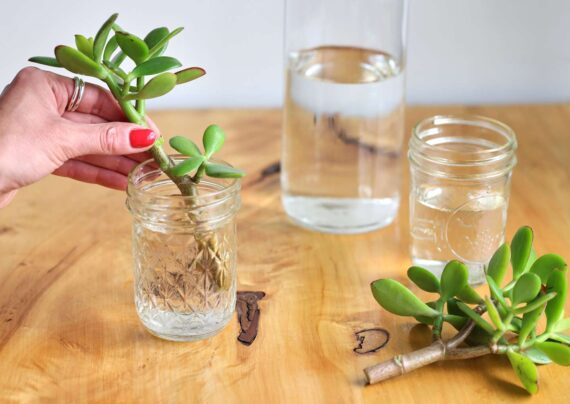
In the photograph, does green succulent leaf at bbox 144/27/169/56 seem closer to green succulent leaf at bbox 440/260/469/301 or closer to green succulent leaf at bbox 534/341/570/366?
green succulent leaf at bbox 440/260/469/301

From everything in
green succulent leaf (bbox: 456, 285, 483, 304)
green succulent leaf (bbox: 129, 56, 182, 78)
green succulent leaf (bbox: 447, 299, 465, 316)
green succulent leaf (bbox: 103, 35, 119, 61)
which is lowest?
green succulent leaf (bbox: 447, 299, 465, 316)

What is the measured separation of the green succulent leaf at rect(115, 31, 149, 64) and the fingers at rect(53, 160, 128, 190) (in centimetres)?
26

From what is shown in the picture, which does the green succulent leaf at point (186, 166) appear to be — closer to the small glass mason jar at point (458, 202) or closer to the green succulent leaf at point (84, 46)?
the green succulent leaf at point (84, 46)

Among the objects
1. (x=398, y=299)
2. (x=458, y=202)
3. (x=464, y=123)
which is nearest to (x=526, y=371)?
(x=398, y=299)

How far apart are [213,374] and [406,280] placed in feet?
0.92

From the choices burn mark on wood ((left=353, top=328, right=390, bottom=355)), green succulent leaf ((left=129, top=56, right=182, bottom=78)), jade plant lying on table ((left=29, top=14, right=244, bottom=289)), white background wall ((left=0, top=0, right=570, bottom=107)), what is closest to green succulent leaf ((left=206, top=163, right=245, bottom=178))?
jade plant lying on table ((left=29, top=14, right=244, bottom=289))

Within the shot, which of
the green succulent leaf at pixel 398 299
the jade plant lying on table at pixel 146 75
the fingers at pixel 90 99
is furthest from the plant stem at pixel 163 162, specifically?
the green succulent leaf at pixel 398 299

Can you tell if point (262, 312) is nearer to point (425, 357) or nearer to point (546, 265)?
point (425, 357)

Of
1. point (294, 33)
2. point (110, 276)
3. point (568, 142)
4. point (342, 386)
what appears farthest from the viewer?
point (568, 142)

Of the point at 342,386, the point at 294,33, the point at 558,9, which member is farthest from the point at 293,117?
the point at 558,9

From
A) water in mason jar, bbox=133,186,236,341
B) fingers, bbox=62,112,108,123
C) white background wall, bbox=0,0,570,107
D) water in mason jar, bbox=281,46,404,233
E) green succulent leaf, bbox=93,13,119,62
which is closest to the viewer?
green succulent leaf, bbox=93,13,119,62

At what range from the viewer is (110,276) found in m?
1.12

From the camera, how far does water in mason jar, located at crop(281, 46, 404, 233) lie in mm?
1217

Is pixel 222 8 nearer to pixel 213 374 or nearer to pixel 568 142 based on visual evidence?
pixel 568 142
